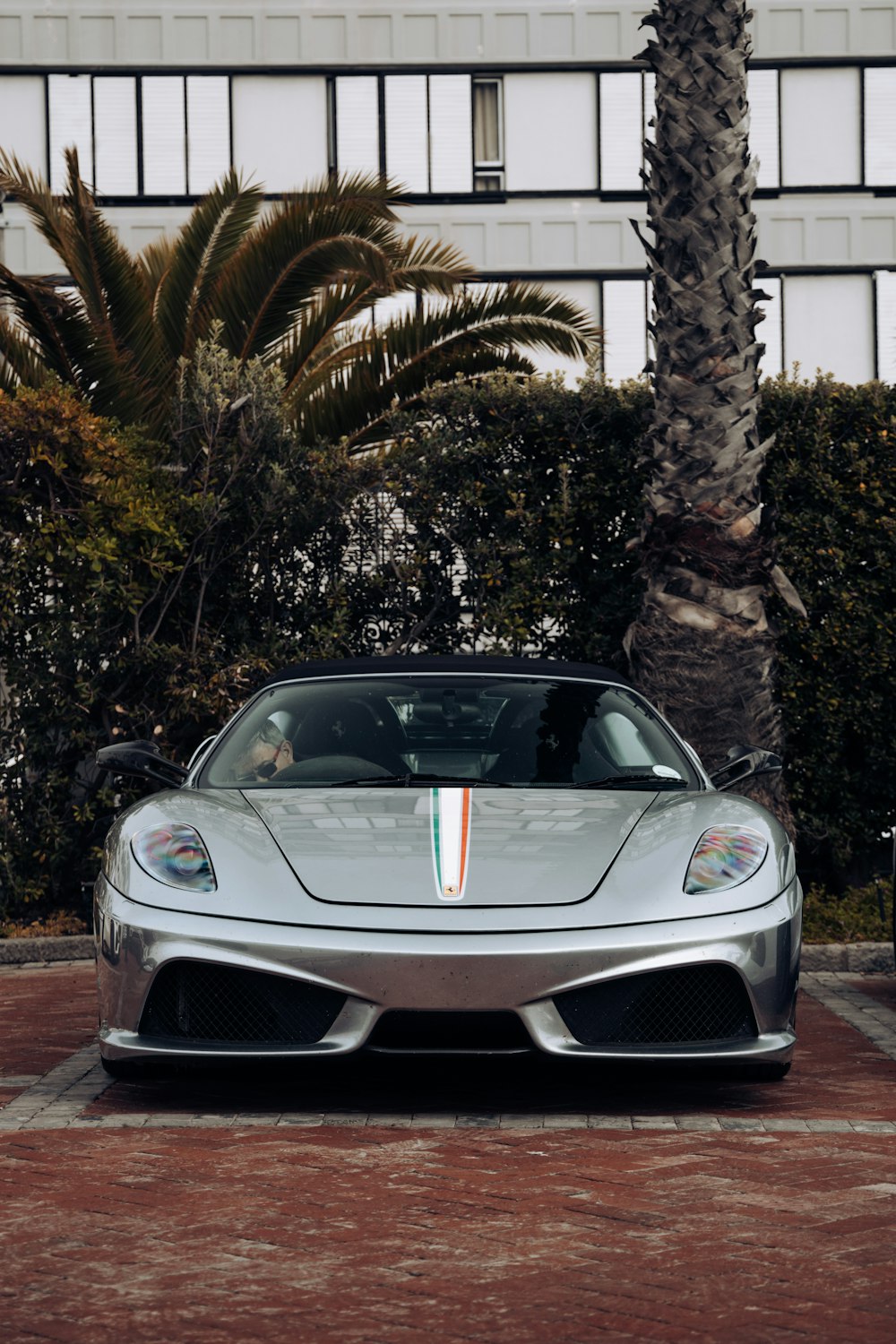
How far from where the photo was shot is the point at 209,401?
34.7 ft

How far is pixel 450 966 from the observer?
493cm

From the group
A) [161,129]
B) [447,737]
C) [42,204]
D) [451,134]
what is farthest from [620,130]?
[447,737]

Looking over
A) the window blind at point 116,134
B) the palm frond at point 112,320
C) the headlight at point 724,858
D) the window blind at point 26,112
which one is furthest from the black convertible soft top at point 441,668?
the window blind at point 26,112

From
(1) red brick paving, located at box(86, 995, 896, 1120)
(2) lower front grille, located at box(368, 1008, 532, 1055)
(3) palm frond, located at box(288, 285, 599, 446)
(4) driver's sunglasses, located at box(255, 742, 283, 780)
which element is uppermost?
(3) palm frond, located at box(288, 285, 599, 446)

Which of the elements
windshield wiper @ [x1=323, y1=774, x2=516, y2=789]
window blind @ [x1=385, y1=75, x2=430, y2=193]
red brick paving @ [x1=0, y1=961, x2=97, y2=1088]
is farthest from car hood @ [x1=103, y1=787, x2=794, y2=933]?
window blind @ [x1=385, y1=75, x2=430, y2=193]

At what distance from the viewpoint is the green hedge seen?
1030 centimetres

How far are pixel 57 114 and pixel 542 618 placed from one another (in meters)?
16.2

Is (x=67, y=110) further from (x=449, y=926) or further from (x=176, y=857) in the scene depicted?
(x=449, y=926)

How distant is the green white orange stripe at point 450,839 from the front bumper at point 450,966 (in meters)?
0.20

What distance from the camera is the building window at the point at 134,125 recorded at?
24172 mm

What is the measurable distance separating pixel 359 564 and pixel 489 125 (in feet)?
49.4

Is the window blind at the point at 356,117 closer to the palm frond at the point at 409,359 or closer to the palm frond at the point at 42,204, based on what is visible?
the palm frond at the point at 409,359

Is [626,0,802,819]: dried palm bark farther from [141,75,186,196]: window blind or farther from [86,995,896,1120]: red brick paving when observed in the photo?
[141,75,186,196]: window blind

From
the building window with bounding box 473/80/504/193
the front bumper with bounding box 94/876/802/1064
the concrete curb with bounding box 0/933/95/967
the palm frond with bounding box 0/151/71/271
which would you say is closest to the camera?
the front bumper with bounding box 94/876/802/1064
